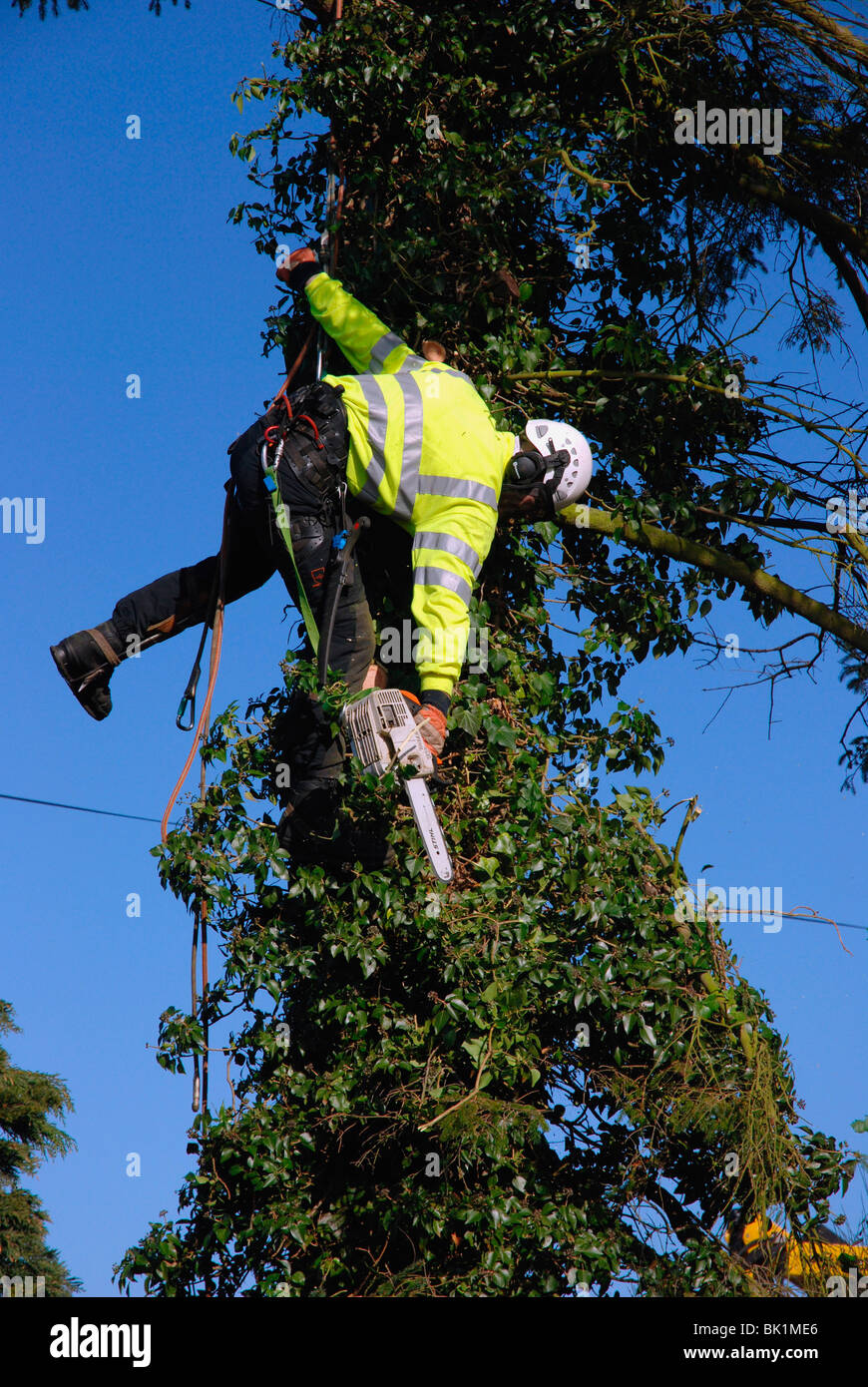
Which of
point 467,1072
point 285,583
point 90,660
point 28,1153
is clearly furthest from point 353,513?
point 28,1153

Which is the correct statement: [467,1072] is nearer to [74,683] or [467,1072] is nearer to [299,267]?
[74,683]

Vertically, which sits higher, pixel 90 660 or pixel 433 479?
pixel 433 479

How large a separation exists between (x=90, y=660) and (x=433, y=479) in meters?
1.54

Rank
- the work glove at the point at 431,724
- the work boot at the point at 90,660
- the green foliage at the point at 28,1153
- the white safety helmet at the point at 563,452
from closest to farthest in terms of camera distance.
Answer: the work glove at the point at 431,724 < the work boot at the point at 90,660 < the white safety helmet at the point at 563,452 < the green foliage at the point at 28,1153

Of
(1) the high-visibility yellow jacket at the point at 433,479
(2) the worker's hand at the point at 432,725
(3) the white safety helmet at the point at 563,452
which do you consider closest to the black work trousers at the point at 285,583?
(1) the high-visibility yellow jacket at the point at 433,479

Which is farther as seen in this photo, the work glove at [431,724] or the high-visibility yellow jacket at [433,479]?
the high-visibility yellow jacket at [433,479]

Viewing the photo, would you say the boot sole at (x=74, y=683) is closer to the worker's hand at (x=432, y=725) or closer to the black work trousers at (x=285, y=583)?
the black work trousers at (x=285, y=583)

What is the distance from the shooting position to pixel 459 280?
684 centimetres

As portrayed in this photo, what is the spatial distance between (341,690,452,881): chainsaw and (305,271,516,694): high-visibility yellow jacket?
245mm

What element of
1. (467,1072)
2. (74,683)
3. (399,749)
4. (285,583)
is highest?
(285,583)

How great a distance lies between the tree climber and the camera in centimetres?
574

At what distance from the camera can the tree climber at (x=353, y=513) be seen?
574 centimetres

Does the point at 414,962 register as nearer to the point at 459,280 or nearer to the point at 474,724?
the point at 474,724

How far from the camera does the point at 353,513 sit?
240 inches
